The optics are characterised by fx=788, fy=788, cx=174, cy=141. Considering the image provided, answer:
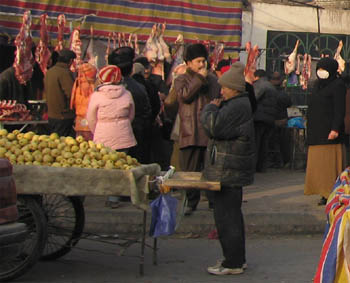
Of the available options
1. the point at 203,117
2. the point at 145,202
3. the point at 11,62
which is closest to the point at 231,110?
the point at 203,117

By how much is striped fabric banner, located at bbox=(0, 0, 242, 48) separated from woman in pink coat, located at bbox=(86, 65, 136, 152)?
411 cm

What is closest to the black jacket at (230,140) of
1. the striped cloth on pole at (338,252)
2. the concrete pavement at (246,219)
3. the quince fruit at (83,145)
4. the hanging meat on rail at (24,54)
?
the quince fruit at (83,145)

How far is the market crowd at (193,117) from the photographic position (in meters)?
6.80

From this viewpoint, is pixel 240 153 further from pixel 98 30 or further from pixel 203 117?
pixel 98 30

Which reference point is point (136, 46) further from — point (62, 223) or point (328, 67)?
point (62, 223)

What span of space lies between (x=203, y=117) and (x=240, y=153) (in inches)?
17.6

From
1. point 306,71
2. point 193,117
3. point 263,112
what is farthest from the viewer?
point 306,71

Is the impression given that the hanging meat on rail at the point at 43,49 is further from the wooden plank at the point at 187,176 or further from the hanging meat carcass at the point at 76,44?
the wooden plank at the point at 187,176

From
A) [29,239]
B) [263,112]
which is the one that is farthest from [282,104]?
[29,239]

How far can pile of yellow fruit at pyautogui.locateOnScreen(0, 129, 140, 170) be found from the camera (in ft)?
22.0

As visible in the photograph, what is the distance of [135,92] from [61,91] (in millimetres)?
1500

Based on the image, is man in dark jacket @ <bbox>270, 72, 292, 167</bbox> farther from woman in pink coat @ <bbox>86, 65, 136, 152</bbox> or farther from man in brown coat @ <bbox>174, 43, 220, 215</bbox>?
woman in pink coat @ <bbox>86, 65, 136, 152</bbox>

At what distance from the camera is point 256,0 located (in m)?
18.4

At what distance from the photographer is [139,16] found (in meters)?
13.7
